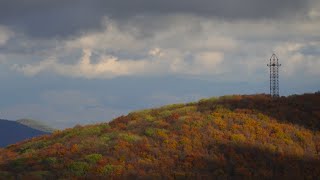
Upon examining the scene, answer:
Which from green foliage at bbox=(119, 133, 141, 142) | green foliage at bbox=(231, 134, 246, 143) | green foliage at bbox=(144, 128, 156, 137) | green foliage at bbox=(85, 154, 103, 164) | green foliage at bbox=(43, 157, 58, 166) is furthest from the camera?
green foliage at bbox=(144, 128, 156, 137)

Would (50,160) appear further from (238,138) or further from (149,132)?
(238,138)

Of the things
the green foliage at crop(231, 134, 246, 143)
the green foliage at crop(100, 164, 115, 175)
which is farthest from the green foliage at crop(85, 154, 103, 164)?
the green foliage at crop(231, 134, 246, 143)

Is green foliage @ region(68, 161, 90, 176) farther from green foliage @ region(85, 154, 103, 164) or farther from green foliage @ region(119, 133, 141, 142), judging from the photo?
green foliage @ region(119, 133, 141, 142)

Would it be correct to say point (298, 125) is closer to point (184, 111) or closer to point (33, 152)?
point (184, 111)

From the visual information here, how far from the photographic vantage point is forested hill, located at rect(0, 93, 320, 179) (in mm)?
31969

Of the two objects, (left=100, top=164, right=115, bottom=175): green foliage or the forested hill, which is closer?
(left=100, top=164, right=115, bottom=175): green foliage

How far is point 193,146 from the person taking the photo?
118ft

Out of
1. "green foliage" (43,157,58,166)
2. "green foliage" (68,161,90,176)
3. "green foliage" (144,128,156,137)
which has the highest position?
"green foliage" (144,128,156,137)

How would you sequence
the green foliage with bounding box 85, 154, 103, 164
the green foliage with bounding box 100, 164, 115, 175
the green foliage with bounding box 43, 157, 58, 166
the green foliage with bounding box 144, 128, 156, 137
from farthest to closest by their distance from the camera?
the green foliage with bounding box 144, 128, 156, 137, the green foliage with bounding box 43, 157, 58, 166, the green foliage with bounding box 85, 154, 103, 164, the green foliage with bounding box 100, 164, 115, 175

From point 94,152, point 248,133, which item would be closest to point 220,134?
point 248,133

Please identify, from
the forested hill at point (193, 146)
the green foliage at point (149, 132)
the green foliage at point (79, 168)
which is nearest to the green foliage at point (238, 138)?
the forested hill at point (193, 146)

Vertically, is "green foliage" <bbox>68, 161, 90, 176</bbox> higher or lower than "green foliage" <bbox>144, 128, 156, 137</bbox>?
lower

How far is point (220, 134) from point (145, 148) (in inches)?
252

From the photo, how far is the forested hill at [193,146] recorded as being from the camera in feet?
105
